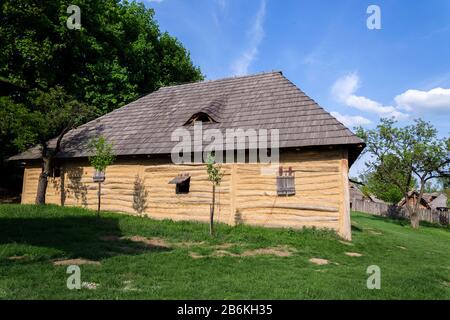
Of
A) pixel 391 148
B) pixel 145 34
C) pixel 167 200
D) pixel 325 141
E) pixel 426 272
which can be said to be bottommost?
pixel 426 272

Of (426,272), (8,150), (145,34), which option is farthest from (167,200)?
(145,34)

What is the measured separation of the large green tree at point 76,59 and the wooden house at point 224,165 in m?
2.08

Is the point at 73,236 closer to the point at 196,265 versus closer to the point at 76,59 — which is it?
the point at 196,265

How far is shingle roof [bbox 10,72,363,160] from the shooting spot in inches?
548

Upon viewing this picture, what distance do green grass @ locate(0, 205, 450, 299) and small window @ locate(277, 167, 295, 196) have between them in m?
1.54

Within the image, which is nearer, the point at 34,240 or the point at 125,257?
the point at 125,257

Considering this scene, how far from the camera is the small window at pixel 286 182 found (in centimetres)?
1361

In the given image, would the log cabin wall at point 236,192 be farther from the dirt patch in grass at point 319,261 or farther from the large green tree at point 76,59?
the large green tree at point 76,59

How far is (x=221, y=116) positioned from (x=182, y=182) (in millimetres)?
3627

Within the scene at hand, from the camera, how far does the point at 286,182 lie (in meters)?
13.7

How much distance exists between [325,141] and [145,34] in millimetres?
21695

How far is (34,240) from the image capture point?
9539 mm

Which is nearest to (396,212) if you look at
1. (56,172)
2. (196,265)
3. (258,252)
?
(258,252)
